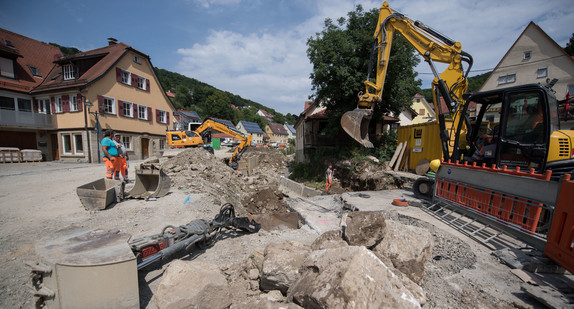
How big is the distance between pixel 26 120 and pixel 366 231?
73.0ft

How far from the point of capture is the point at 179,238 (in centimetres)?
328

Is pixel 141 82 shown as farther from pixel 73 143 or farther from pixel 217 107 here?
pixel 217 107

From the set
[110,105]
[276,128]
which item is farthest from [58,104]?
[276,128]

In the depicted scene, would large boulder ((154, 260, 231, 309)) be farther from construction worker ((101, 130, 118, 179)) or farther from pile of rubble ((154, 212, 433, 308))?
construction worker ((101, 130, 118, 179))

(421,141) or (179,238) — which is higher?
(421,141)

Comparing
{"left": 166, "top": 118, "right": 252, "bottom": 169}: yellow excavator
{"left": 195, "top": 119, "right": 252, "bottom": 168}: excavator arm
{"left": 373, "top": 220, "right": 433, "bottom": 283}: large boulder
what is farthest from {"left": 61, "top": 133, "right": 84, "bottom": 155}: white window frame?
{"left": 373, "top": 220, "right": 433, "bottom": 283}: large boulder

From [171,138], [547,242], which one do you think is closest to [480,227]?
[547,242]

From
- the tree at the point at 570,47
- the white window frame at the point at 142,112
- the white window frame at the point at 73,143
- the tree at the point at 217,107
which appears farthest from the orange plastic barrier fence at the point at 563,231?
the tree at the point at 217,107

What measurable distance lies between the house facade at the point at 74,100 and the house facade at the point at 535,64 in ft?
102

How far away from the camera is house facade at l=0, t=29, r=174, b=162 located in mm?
14859

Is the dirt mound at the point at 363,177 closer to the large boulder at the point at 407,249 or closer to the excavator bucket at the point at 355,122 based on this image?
the excavator bucket at the point at 355,122

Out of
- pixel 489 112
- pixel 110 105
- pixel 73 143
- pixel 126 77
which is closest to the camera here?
pixel 489 112

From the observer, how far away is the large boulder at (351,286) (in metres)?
1.77

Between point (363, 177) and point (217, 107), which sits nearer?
point (363, 177)
